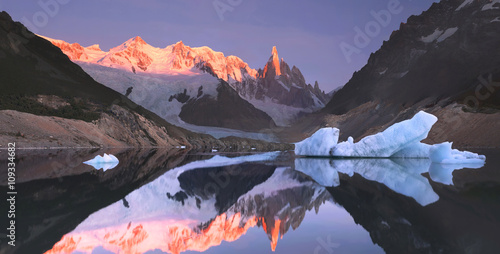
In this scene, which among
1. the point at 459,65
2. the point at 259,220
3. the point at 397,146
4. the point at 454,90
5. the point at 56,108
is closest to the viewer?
the point at 259,220

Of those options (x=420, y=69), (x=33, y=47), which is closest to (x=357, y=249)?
(x=33, y=47)

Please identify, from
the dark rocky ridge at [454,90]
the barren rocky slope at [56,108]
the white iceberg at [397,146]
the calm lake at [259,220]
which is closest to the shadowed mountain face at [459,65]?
the dark rocky ridge at [454,90]

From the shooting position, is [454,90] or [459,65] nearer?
[454,90]

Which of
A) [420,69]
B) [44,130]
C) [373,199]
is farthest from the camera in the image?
[420,69]

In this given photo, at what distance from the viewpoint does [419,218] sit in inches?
A: 360

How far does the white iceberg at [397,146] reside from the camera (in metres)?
36.6

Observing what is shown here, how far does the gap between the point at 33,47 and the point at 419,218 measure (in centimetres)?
16862

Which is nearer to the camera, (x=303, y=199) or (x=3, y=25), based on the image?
(x=303, y=199)

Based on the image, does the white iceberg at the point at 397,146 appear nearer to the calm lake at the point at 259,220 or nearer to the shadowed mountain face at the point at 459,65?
the calm lake at the point at 259,220

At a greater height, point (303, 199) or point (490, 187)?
point (303, 199)

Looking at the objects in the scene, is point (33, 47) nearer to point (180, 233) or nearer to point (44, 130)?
point (44, 130)

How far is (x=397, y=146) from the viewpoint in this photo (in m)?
40.2

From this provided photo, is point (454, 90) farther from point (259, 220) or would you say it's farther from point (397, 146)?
point (259, 220)

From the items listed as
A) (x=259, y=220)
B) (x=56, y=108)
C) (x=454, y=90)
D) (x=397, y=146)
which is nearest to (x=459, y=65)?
(x=454, y=90)
